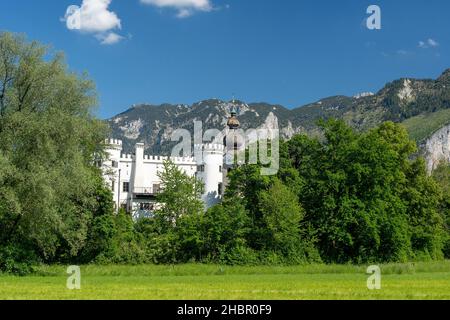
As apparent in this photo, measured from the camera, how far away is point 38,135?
2853 centimetres

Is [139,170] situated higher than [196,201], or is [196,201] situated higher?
[139,170]

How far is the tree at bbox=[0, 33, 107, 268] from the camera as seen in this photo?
92.4 ft

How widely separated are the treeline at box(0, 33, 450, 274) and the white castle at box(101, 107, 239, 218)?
10.9m

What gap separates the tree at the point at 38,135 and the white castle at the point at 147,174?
33.0 metres

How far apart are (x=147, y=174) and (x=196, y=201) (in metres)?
17.8

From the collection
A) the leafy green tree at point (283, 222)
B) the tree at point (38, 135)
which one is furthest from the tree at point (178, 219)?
the tree at point (38, 135)

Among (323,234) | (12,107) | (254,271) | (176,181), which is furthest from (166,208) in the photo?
(12,107)

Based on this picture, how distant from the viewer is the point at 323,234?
137ft

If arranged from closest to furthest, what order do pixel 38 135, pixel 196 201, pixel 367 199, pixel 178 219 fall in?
pixel 38 135 → pixel 367 199 → pixel 178 219 → pixel 196 201

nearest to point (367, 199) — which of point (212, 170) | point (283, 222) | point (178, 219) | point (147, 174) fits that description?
point (283, 222)

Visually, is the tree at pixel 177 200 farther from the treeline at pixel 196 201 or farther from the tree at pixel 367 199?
the tree at pixel 367 199

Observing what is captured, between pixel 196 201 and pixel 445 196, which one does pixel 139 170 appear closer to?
pixel 196 201

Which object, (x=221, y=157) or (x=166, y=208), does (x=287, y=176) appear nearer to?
(x=166, y=208)

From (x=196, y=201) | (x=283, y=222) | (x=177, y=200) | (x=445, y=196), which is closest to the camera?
(x=283, y=222)
